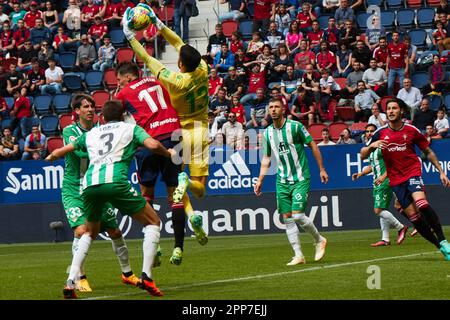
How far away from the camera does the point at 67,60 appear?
32344 mm

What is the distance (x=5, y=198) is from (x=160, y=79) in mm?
14571

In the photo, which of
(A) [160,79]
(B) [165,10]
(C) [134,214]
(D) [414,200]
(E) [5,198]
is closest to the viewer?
(C) [134,214]

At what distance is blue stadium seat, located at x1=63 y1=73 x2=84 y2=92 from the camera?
31.2 m

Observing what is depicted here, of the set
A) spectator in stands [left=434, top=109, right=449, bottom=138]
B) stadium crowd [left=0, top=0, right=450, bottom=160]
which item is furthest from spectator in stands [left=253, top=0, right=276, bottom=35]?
spectator in stands [left=434, top=109, right=449, bottom=138]

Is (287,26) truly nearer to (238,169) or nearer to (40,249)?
(238,169)

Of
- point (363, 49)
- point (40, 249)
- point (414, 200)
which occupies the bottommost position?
point (40, 249)

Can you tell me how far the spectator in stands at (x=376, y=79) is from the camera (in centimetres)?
2655

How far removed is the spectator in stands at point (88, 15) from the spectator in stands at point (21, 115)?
3.69 m

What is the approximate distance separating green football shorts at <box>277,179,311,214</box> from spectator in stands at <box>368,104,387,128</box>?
31.8 ft

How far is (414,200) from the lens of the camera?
14492 mm

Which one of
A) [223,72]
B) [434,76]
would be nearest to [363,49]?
[434,76]

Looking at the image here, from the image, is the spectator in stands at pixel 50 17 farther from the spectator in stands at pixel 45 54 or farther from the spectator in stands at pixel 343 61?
the spectator in stands at pixel 343 61

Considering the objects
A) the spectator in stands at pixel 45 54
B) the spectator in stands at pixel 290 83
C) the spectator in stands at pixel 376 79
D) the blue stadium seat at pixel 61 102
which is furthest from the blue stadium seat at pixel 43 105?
the spectator in stands at pixel 376 79

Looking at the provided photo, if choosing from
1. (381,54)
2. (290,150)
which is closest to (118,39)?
(381,54)
